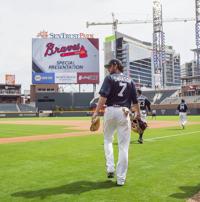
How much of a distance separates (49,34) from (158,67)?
161 ft

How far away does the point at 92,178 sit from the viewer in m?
6.96

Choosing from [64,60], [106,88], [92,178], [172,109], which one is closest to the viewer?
[106,88]

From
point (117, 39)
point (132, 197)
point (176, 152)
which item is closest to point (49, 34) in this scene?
point (117, 39)

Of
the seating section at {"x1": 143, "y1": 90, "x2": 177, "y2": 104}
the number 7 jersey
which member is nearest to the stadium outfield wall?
the seating section at {"x1": 143, "y1": 90, "x2": 177, "y2": 104}

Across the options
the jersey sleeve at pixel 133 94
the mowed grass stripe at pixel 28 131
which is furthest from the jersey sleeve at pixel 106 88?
the mowed grass stripe at pixel 28 131

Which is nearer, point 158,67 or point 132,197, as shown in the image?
point 132,197

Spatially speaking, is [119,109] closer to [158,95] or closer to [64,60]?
[64,60]

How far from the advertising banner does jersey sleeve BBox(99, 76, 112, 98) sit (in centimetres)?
7186

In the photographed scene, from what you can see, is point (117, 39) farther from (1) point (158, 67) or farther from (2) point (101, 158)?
(2) point (101, 158)

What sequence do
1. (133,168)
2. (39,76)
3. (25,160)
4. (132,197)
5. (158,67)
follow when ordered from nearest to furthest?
(132,197)
(133,168)
(25,160)
(39,76)
(158,67)

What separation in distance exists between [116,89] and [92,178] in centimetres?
167

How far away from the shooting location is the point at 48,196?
561cm

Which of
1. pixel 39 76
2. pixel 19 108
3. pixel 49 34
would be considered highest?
pixel 49 34

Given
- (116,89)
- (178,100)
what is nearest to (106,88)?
(116,89)
